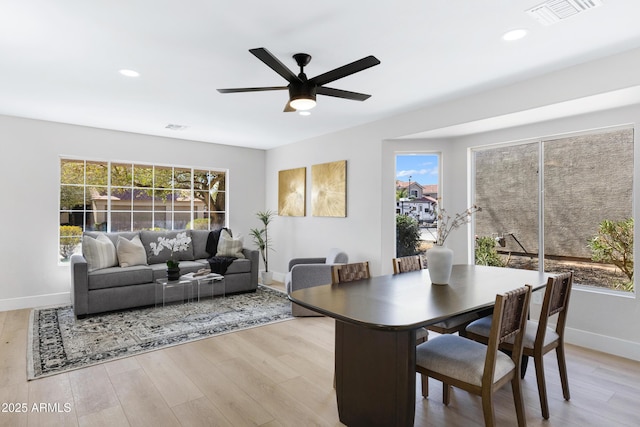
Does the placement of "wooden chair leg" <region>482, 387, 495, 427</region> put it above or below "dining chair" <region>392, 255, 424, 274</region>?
below

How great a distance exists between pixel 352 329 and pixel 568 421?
1.47m

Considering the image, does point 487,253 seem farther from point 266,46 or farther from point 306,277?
point 266,46

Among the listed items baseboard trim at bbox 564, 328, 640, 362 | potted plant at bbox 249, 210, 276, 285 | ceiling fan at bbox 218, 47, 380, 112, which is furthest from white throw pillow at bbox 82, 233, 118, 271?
baseboard trim at bbox 564, 328, 640, 362

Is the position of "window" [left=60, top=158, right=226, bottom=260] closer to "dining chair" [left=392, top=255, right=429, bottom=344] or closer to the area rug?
the area rug

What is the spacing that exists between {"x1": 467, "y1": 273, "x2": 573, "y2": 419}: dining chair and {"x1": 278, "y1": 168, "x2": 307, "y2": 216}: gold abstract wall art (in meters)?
3.84

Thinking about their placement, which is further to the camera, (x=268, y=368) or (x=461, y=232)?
(x=461, y=232)

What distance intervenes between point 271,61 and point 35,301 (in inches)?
186

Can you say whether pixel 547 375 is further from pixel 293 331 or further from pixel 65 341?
pixel 65 341

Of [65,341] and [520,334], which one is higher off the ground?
[520,334]

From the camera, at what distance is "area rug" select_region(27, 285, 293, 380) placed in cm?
307

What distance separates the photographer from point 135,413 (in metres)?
2.24

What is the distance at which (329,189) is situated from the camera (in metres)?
5.42

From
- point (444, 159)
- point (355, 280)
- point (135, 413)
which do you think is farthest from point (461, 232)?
point (135, 413)

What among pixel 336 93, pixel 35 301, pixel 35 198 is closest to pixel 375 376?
pixel 336 93
